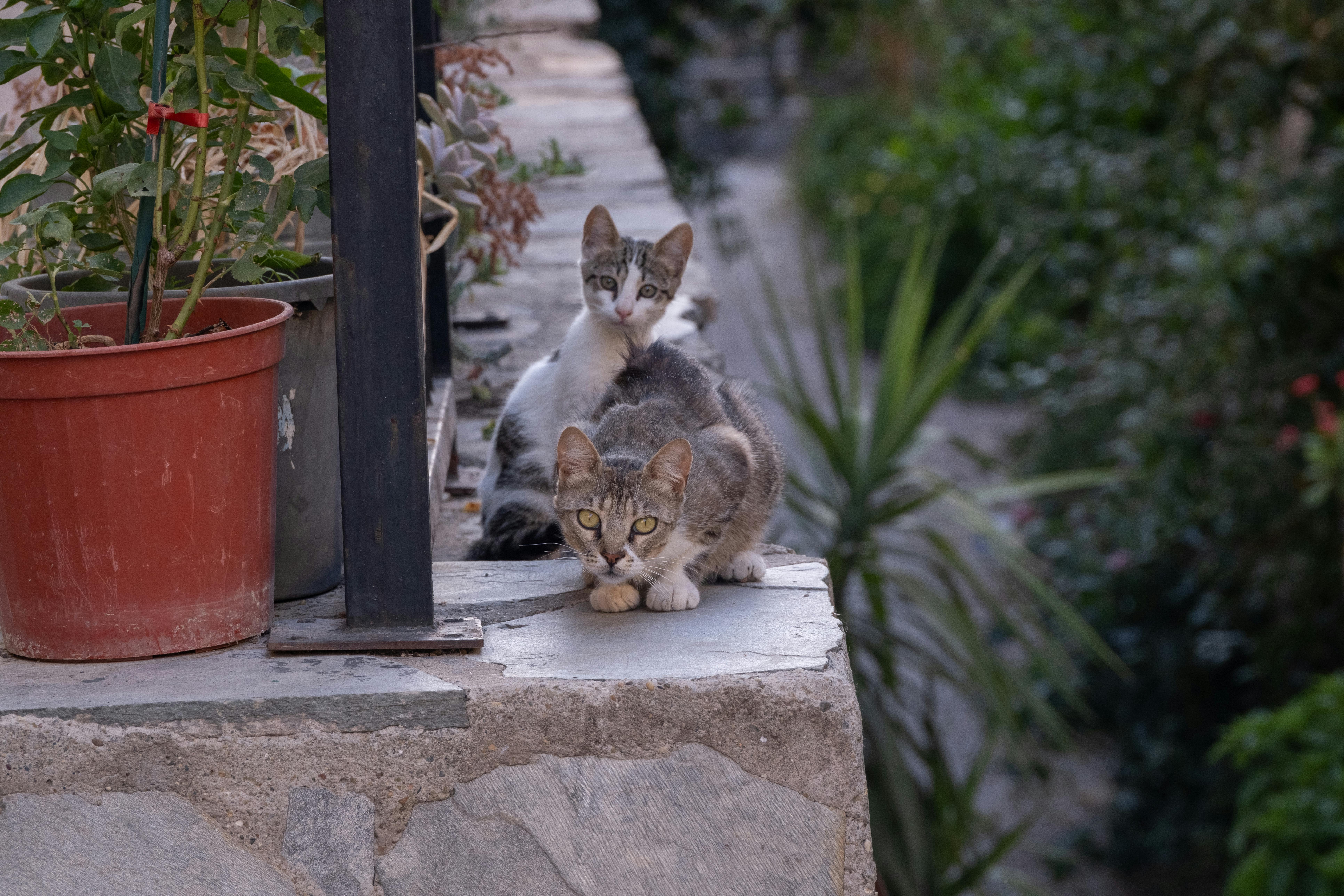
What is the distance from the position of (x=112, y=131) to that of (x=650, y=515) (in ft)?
2.48

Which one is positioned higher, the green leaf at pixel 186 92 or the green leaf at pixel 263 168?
the green leaf at pixel 186 92

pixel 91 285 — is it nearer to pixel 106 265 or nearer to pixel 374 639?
pixel 106 265

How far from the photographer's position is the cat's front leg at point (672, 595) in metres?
1.62

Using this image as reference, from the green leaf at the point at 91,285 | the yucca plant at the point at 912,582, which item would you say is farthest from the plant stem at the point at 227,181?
the yucca plant at the point at 912,582

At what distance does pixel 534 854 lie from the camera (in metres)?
1.40

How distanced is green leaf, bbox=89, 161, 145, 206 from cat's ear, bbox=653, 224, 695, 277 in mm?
940

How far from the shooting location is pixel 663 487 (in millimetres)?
1569

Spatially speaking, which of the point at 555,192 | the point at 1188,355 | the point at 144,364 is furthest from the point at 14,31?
the point at 1188,355

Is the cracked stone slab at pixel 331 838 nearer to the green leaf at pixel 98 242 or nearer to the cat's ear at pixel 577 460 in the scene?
the cat's ear at pixel 577 460

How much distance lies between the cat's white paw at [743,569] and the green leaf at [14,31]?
103cm

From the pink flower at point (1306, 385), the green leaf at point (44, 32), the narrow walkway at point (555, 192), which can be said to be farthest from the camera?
the pink flower at point (1306, 385)

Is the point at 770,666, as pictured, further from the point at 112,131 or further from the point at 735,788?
the point at 112,131

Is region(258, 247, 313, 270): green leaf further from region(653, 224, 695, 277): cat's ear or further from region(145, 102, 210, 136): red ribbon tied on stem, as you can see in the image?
region(653, 224, 695, 277): cat's ear

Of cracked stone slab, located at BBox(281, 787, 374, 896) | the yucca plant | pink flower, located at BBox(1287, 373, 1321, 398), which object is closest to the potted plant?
cracked stone slab, located at BBox(281, 787, 374, 896)
